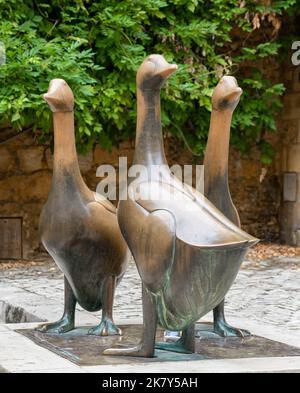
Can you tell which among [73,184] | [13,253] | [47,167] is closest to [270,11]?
[47,167]

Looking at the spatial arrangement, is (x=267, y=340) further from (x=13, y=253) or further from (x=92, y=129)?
(x=13, y=253)

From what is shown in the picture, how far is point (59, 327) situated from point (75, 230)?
51cm

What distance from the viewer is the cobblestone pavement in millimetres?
6340

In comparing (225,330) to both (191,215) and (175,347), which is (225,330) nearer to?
(175,347)

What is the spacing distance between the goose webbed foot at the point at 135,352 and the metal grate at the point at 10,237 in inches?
246

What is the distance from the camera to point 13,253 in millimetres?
10250

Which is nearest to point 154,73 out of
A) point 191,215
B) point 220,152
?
point 220,152

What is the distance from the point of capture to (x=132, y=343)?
4477 millimetres

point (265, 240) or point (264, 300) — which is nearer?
point (264, 300)

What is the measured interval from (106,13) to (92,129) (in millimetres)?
1128

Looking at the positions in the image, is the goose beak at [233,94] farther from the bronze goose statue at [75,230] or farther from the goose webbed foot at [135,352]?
the goose webbed foot at [135,352]

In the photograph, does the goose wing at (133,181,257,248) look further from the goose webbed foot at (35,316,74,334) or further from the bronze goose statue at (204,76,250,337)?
the goose webbed foot at (35,316,74,334)

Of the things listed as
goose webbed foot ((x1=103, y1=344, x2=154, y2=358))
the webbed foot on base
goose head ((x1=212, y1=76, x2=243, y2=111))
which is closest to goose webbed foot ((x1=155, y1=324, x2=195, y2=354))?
the webbed foot on base

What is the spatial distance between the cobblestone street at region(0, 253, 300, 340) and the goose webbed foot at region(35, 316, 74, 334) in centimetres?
42
